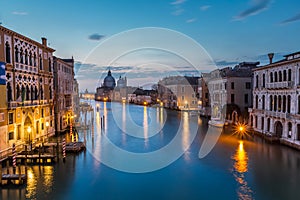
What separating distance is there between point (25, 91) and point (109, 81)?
17288cm

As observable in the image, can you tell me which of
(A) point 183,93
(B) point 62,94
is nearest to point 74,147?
(B) point 62,94

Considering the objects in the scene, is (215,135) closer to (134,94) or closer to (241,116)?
(241,116)

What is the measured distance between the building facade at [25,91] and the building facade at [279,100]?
21409 millimetres

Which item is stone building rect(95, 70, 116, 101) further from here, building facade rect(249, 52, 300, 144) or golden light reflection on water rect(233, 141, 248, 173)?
golden light reflection on water rect(233, 141, 248, 173)

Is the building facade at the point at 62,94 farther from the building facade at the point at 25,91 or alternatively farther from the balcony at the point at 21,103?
the balcony at the point at 21,103

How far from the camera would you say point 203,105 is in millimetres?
51594

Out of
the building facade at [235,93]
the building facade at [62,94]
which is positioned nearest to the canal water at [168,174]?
the building facade at [62,94]

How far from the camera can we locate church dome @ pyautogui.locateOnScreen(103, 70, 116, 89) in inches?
7559

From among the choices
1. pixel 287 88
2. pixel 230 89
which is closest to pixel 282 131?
pixel 287 88

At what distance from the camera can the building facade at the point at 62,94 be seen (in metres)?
28.4

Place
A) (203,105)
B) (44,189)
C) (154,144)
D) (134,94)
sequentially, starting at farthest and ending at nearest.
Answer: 1. (134,94)
2. (203,105)
3. (154,144)
4. (44,189)

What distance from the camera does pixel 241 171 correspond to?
52.7 feet

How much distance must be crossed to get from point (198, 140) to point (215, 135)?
3397mm

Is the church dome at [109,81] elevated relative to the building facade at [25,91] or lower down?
elevated
